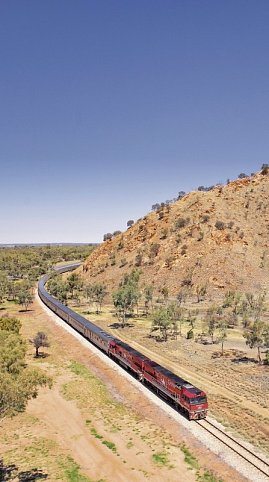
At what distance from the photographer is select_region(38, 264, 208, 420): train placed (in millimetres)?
32719

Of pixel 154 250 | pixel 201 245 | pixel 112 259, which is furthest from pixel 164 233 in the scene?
pixel 112 259

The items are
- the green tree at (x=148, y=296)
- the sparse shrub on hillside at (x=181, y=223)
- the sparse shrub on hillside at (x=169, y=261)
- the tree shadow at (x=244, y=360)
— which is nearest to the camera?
the tree shadow at (x=244, y=360)

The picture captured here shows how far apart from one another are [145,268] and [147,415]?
7641cm

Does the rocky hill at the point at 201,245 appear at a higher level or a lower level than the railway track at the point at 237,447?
higher

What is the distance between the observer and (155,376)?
3834 cm

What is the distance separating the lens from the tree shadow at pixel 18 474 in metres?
25.2

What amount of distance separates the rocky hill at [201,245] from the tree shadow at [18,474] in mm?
70471

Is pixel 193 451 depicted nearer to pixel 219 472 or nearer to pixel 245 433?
pixel 219 472

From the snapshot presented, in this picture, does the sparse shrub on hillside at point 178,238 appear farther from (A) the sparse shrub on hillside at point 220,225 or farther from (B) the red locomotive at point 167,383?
(B) the red locomotive at point 167,383

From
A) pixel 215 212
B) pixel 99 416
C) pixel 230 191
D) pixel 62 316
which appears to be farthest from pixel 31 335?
pixel 230 191

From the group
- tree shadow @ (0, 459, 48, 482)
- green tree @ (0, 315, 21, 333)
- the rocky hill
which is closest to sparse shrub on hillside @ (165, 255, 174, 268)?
the rocky hill

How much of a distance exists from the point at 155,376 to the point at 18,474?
15.8 metres

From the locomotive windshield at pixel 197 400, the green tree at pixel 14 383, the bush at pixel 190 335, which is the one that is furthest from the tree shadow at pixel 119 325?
the green tree at pixel 14 383

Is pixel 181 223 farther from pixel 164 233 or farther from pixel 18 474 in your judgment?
pixel 18 474
